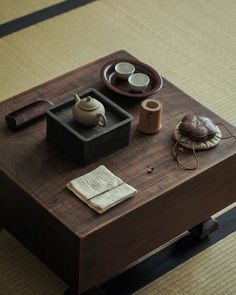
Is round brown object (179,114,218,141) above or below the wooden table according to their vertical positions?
above

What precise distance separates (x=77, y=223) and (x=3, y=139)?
0.47 meters

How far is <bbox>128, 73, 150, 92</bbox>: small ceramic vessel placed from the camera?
2.85 m

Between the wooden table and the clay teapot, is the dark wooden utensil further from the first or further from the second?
the clay teapot

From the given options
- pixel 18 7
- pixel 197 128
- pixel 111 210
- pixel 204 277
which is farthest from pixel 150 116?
pixel 18 7

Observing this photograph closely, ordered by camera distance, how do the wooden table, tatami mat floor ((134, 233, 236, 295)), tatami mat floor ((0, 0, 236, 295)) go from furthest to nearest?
1. tatami mat floor ((0, 0, 236, 295))
2. tatami mat floor ((134, 233, 236, 295))
3. the wooden table

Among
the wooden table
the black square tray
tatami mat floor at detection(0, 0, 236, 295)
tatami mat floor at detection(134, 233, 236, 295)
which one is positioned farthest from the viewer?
tatami mat floor at detection(0, 0, 236, 295)

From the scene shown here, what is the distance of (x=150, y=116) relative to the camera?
2650mm

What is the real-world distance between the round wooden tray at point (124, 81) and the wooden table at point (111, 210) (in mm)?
43

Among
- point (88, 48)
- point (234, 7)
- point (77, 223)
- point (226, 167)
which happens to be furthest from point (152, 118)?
point (234, 7)

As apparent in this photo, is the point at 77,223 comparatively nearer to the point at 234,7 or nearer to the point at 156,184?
the point at 156,184

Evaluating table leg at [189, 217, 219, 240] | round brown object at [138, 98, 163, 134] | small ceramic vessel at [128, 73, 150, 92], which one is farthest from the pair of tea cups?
table leg at [189, 217, 219, 240]

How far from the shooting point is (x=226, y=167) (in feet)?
8.81

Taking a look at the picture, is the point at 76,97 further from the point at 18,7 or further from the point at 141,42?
the point at 18,7

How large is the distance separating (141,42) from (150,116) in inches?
57.1
